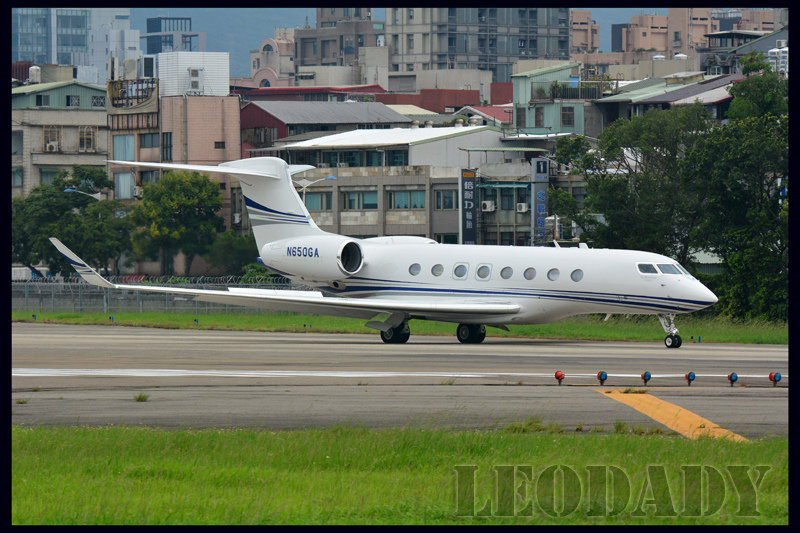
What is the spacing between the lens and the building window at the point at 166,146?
9069 cm

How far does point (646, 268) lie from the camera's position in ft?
103

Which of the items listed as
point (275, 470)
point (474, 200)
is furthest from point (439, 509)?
point (474, 200)

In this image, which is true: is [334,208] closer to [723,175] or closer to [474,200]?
[474,200]

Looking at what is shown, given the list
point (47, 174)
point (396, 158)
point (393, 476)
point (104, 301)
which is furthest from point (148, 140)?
point (393, 476)

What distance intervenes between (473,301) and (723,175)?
1675 cm

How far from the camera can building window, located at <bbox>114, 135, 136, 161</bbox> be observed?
94.1 meters

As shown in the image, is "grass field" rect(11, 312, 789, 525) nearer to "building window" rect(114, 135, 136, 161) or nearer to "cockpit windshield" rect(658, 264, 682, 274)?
"cockpit windshield" rect(658, 264, 682, 274)

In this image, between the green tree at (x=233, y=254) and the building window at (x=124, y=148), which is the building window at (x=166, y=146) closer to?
the building window at (x=124, y=148)

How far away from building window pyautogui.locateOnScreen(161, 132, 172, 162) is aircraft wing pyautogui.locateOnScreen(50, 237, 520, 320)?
190 feet

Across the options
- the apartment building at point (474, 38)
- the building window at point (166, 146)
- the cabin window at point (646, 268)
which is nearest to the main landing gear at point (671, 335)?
the cabin window at point (646, 268)

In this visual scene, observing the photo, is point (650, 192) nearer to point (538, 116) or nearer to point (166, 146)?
point (538, 116)

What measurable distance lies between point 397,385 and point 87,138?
3451 inches
